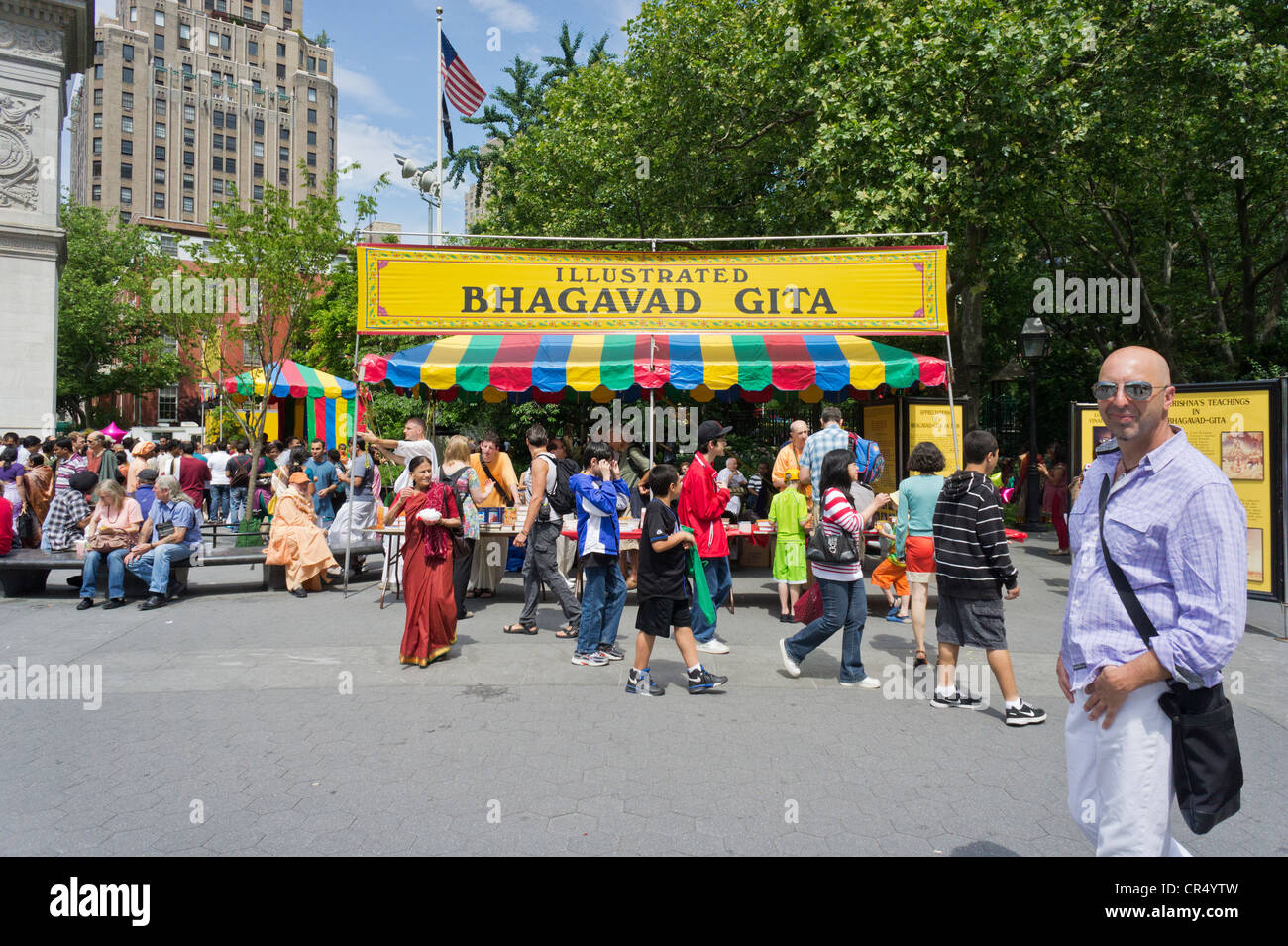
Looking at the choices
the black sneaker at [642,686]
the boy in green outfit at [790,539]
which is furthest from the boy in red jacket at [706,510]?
the black sneaker at [642,686]

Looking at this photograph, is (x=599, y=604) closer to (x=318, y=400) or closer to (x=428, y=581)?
(x=428, y=581)

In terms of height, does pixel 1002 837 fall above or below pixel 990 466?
below

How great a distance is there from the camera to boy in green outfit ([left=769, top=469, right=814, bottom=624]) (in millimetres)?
8125

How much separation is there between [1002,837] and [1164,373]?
2279 millimetres

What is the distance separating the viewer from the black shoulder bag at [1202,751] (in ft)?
7.27

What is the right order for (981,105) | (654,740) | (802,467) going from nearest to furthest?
(654,740) → (802,467) → (981,105)

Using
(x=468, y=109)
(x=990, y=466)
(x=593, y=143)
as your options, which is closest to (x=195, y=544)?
(x=990, y=466)

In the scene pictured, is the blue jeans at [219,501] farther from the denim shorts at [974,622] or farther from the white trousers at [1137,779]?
the white trousers at [1137,779]

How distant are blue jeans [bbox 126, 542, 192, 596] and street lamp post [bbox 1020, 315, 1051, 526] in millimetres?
14377

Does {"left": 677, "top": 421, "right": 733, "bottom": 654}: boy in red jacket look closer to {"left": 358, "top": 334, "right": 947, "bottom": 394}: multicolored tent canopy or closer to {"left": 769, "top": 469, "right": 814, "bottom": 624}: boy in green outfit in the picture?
{"left": 769, "top": 469, "right": 814, "bottom": 624}: boy in green outfit

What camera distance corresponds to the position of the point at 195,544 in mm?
9812

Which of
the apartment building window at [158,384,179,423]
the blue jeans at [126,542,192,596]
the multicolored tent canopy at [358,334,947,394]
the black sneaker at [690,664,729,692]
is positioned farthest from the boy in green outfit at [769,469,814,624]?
the apartment building window at [158,384,179,423]
